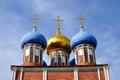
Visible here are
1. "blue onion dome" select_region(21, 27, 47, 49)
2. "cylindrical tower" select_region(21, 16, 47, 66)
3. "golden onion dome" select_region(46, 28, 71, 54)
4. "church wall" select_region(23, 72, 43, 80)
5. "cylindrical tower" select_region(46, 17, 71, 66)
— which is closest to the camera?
"church wall" select_region(23, 72, 43, 80)

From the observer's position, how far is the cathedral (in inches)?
736

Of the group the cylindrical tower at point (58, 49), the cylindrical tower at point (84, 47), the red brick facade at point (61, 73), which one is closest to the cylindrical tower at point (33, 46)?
the red brick facade at point (61, 73)

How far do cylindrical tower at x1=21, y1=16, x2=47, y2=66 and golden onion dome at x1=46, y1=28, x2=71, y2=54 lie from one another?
2.02 m

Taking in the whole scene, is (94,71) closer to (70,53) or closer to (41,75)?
(41,75)

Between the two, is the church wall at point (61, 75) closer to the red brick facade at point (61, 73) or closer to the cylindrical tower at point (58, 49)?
the red brick facade at point (61, 73)

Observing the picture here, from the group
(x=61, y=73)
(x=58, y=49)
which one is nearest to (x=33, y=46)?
(x=58, y=49)

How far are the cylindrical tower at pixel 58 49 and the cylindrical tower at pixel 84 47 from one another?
171 cm

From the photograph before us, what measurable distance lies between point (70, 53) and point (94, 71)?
548cm

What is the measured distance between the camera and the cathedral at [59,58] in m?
18.7

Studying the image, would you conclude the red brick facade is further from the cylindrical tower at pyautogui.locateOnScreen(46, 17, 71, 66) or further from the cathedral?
the cylindrical tower at pyautogui.locateOnScreen(46, 17, 71, 66)

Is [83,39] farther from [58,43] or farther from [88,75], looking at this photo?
[88,75]

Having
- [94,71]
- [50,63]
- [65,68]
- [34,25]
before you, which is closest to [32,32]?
[34,25]

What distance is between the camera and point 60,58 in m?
23.3

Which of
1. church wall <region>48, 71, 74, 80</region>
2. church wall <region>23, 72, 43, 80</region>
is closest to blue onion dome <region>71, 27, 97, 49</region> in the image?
church wall <region>48, 71, 74, 80</region>
